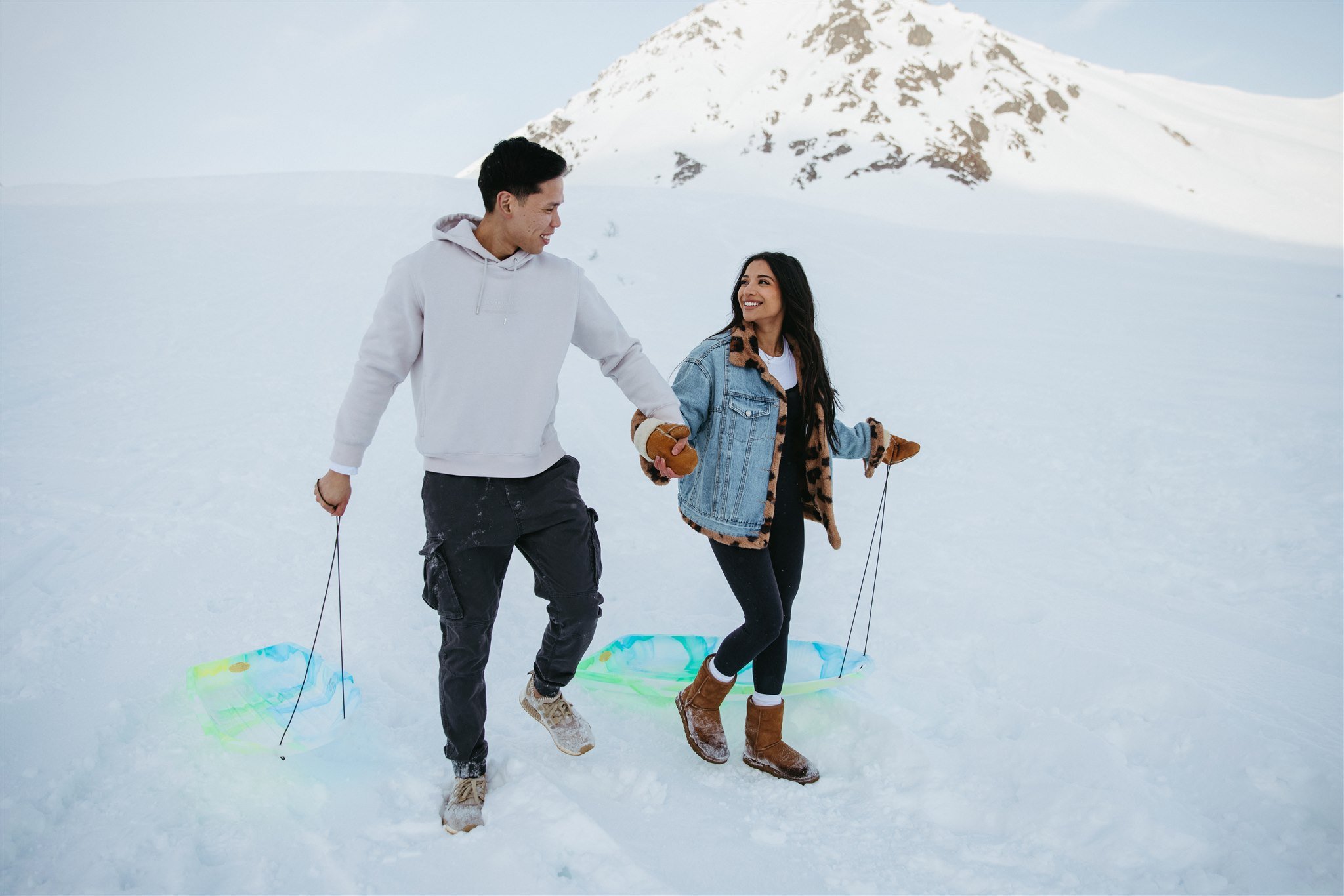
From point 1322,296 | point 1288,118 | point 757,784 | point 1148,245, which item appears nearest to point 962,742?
point 757,784

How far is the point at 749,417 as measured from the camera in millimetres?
2600

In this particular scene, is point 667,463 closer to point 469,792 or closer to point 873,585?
point 469,792

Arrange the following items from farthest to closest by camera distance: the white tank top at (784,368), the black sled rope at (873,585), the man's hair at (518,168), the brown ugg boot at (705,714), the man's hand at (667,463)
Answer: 1. the black sled rope at (873,585)
2. the brown ugg boot at (705,714)
3. the white tank top at (784,368)
4. the man's hand at (667,463)
5. the man's hair at (518,168)

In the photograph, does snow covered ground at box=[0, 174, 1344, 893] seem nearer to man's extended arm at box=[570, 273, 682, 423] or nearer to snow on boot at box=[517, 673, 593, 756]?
snow on boot at box=[517, 673, 593, 756]

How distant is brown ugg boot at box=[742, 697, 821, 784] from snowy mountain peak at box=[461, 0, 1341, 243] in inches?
991

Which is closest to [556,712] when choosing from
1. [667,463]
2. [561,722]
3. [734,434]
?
[561,722]

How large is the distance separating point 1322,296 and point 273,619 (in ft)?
39.5

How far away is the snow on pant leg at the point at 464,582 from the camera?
2.31 m

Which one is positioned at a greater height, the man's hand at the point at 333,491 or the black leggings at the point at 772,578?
the man's hand at the point at 333,491

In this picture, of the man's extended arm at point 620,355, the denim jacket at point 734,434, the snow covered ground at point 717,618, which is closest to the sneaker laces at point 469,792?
the snow covered ground at point 717,618

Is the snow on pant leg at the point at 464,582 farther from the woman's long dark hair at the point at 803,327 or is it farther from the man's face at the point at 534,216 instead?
the woman's long dark hair at the point at 803,327

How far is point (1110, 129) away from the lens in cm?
4516

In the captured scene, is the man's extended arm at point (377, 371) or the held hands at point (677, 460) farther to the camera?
the held hands at point (677, 460)

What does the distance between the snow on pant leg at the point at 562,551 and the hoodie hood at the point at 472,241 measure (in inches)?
25.6
